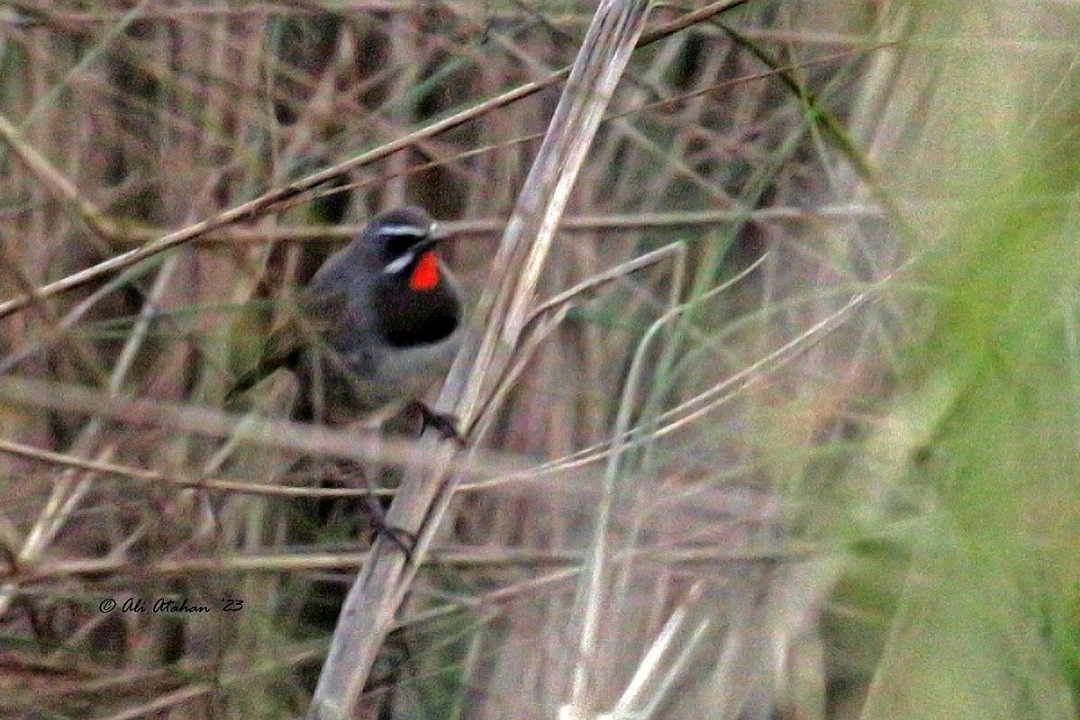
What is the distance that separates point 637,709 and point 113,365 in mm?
1891

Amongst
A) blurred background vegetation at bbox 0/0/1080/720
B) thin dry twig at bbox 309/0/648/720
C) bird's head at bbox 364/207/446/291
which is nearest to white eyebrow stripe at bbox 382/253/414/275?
bird's head at bbox 364/207/446/291

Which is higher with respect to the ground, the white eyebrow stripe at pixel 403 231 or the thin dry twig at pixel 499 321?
the white eyebrow stripe at pixel 403 231

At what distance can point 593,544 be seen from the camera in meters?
1.98

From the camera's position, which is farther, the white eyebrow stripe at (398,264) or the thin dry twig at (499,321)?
the white eyebrow stripe at (398,264)

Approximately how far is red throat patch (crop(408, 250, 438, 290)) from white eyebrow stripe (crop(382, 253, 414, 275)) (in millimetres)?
37

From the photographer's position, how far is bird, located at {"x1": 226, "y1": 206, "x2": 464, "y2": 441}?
3.47 meters

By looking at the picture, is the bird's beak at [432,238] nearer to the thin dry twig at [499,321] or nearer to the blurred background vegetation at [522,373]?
the blurred background vegetation at [522,373]

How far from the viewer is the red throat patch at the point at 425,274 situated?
3525 mm

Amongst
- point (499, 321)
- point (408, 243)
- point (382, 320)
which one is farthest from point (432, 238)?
point (499, 321)

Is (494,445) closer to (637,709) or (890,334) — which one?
(637,709)

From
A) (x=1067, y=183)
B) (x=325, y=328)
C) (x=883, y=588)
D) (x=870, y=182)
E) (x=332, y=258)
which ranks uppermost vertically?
(x=332, y=258)

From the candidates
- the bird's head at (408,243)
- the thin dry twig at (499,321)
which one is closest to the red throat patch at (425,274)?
the bird's head at (408,243)

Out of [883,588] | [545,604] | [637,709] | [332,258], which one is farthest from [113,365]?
[883,588]

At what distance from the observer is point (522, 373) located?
349cm
